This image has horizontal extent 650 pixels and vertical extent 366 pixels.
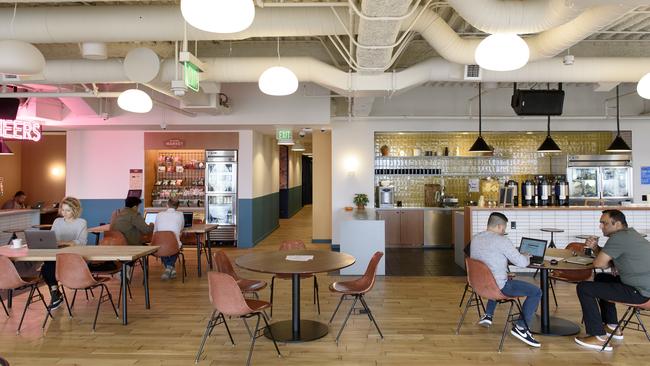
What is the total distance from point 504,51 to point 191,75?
2.87m

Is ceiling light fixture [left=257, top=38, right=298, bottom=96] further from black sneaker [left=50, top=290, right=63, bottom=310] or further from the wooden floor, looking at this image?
black sneaker [left=50, top=290, right=63, bottom=310]

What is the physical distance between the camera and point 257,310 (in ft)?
11.6

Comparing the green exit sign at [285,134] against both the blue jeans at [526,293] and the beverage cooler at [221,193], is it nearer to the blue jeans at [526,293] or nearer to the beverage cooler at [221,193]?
the beverage cooler at [221,193]

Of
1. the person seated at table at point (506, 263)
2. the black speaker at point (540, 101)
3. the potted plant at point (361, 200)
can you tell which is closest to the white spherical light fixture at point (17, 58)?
the person seated at table at point (506, 263)

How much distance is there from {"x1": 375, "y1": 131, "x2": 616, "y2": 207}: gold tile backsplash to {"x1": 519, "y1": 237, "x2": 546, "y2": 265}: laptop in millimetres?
5758

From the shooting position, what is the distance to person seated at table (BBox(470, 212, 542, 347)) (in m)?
3.97

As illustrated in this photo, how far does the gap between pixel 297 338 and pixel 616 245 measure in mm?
2868

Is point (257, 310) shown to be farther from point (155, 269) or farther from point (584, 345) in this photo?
point (155, 269)

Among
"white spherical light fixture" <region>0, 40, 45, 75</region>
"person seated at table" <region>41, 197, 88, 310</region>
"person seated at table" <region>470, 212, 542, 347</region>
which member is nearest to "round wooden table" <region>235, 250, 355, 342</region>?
"person seated at table" <region>470, 212, 542, 347</region>

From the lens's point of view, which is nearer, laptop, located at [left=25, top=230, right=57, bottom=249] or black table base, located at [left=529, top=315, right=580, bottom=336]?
black table base, located at [left=529, top=315, right=580, bottom=336]

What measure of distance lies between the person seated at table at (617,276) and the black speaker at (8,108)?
8.66m

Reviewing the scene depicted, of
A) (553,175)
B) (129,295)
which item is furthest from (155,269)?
(553,175)

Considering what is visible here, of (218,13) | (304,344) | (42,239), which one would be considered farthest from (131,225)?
(218,13)

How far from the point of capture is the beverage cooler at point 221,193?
959cm
